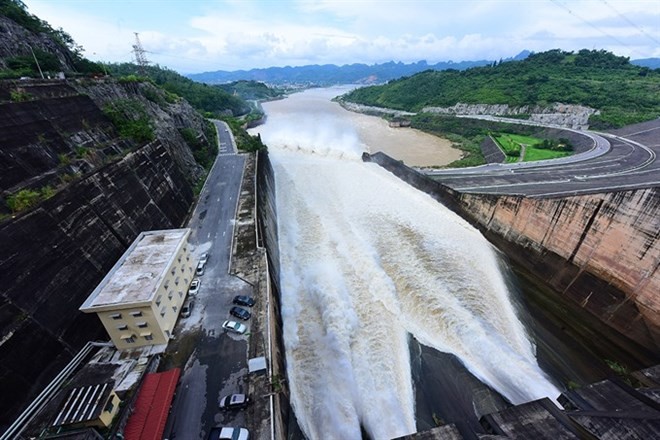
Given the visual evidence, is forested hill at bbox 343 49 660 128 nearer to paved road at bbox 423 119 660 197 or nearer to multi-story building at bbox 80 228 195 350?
paved road at bbox 423 119 660 197

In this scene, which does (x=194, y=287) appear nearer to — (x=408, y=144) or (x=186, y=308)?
(x=186, y=308)

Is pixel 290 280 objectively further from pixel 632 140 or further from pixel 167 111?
pixel 632 140

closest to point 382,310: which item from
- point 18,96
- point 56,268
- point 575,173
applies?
point 56,268

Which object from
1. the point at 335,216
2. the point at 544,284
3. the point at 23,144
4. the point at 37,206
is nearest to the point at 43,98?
the point at 23,144

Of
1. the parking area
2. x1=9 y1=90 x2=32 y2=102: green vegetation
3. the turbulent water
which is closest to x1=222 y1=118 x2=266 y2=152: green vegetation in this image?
the turbulent water

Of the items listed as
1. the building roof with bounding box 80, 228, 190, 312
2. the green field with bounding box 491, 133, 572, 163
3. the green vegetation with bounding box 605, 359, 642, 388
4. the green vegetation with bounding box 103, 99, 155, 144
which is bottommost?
the green vegetation with bounding box 605, 359, 642, 388
